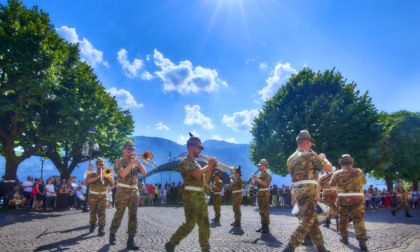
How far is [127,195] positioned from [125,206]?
0.28 meters

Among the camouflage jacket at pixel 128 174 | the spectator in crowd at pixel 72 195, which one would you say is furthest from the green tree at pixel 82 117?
the camouflage jacket at pixel 128 174

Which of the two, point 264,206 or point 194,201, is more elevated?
point 194,201

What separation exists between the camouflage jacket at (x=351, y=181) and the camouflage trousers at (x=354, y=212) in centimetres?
20

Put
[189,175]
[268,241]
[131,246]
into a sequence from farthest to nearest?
1. [268,241]
2. [131,246]
3. [189,175]

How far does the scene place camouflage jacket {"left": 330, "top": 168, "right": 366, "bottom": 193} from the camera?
21.1ft

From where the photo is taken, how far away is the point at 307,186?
4770mm

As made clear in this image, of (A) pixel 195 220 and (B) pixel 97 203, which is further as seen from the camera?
(B) pixel 97 203

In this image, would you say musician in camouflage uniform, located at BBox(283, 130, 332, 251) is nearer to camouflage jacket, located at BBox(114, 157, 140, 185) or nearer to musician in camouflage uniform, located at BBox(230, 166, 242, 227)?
camouflage jacket, located at BBox(114, 157, 140, 185)

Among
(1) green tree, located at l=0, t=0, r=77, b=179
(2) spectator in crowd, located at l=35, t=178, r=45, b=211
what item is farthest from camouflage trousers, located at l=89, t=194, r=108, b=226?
(1) green tree, located at l=0, t=0, r=77, b=179

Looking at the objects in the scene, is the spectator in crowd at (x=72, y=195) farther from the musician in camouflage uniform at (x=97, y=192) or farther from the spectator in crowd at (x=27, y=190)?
the musician in camouflage uniform at (x=97, y=192)

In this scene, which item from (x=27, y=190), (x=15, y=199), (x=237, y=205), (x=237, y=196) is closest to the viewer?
(x=237, y=205)

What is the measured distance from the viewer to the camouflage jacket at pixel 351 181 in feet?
21.1

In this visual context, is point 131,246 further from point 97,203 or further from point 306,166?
point 306,166

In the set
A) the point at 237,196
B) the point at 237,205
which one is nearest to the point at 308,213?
the point at 237,205
